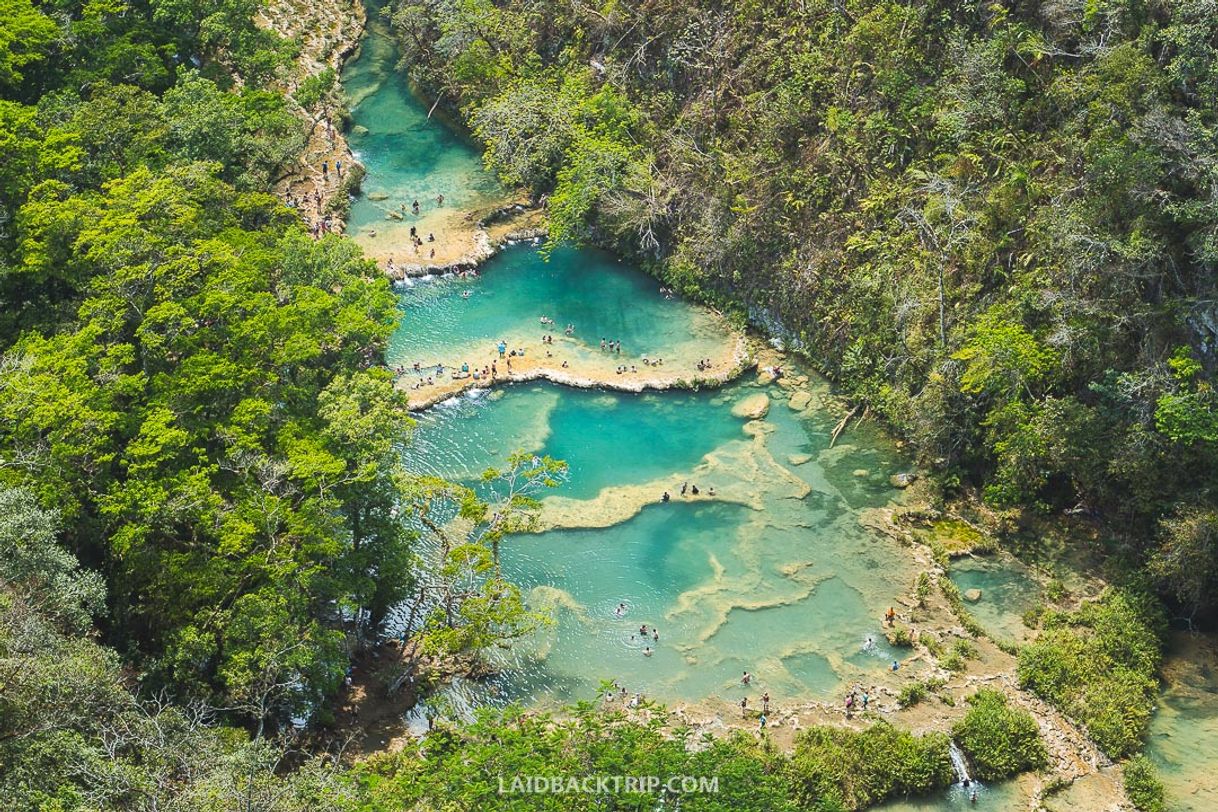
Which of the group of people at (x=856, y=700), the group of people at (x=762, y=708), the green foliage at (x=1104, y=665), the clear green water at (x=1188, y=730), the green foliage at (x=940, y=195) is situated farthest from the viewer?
the green foliage at (x=940, y=195)

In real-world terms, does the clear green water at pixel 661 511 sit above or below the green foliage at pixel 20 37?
below

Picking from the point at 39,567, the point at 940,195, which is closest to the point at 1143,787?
the point at 940,195

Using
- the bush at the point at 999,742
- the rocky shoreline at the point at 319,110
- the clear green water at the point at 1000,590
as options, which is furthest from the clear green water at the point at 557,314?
the bush at the point at 999,742

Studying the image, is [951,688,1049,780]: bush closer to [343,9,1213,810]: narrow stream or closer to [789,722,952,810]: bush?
[343,9,1213,810]: narrow stream

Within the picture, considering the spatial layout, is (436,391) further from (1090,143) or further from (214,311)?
(1090,143)

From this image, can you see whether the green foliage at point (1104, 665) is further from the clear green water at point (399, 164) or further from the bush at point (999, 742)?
the clear green water at point (399, 164)

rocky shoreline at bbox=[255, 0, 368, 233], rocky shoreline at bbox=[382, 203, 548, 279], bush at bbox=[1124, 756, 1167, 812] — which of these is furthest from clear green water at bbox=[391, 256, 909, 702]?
rocky shoreline at bbox=[255, 0, 368, 233]

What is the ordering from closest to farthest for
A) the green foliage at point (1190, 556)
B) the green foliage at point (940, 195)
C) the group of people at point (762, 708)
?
the group of people at point (762, 708) → the green foliage at point (1190, 556) → the green foliage at point (940, 195)

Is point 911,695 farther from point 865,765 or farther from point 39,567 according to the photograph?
point 39,567
